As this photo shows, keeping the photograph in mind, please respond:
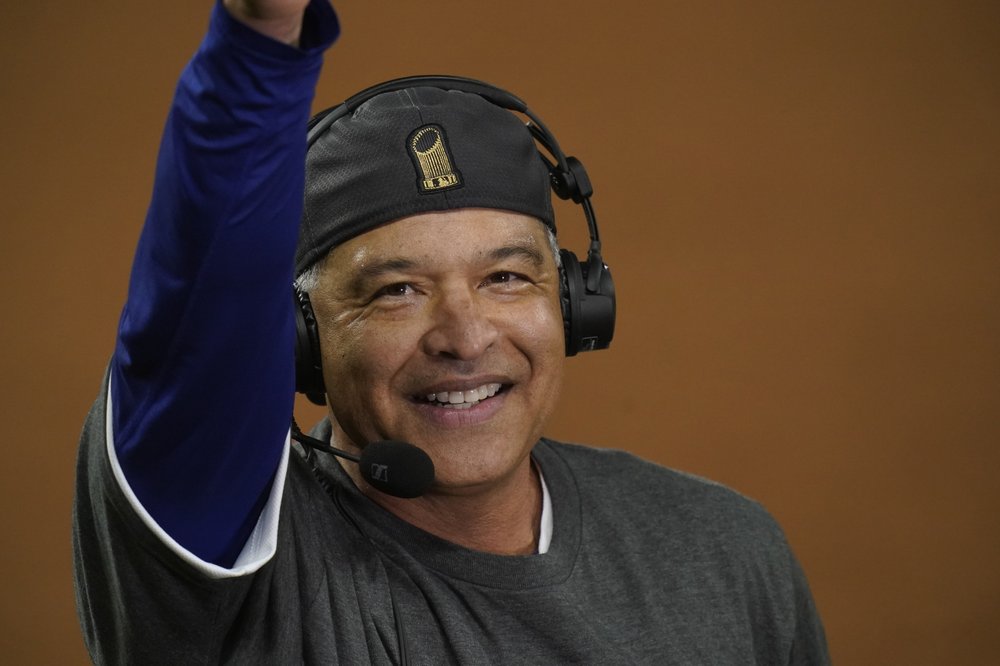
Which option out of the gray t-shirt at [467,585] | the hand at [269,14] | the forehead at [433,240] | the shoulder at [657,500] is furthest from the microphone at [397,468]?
the hand at [269,14]

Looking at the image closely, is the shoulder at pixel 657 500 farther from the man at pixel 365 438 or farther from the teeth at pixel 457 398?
the teeth at pixel 457 398

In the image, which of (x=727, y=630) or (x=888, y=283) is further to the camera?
(x=888, y=283)

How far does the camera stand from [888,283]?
2.55m

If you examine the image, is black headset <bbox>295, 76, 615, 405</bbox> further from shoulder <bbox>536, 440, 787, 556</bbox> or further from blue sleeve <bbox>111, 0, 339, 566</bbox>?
blue sleeve <bbox>111, 0, 339, 566</bbox>

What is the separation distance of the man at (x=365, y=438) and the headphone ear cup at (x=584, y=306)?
2cm

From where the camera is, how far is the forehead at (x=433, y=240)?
135 cm

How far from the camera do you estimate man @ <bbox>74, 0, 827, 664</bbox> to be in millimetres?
897

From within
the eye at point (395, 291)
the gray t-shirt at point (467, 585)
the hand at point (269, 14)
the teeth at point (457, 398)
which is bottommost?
the gray t-shirt at point (467, 585)

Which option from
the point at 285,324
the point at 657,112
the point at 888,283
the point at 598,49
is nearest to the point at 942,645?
the point at 888,283

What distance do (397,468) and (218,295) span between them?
0.39 meters

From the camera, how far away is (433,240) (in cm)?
135

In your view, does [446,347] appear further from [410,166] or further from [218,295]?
[218,295]

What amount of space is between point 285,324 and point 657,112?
1.63 meters

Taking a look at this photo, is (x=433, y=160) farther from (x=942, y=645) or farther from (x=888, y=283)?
(x=942, y=645)
